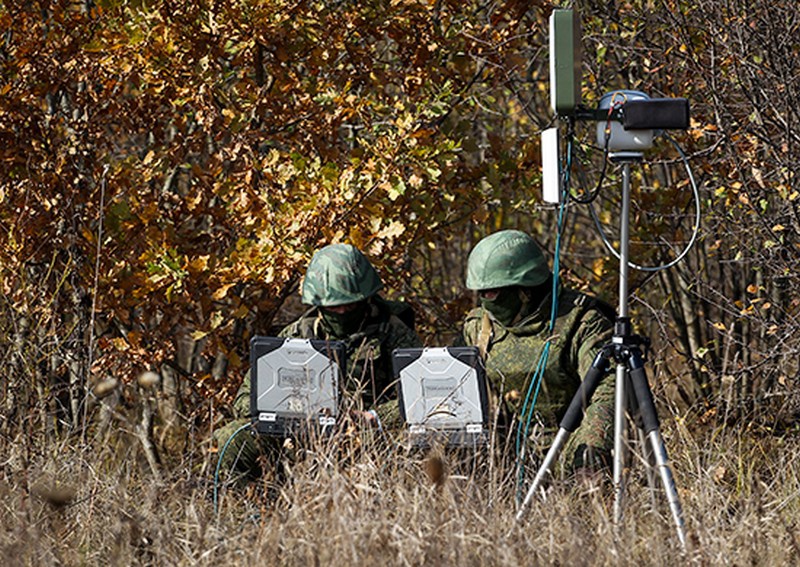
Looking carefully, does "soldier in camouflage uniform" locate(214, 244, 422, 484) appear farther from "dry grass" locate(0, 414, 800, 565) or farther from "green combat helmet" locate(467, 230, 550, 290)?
"green combat helmet" locate(467, 230, 550, 290)

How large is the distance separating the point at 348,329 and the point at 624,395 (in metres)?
1.54

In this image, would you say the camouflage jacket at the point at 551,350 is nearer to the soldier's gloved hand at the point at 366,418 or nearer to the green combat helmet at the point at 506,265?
the green combat helmet at the point at 506,265

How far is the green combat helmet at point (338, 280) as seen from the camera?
5480 mm

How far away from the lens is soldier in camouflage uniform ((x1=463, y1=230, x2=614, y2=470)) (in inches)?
211

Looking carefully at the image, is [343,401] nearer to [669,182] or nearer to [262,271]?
[262,271]

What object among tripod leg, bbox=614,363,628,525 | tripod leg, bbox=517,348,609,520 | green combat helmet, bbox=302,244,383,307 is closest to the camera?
tripod leg, bbox=614,363,628,525

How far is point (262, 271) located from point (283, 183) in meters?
0.42

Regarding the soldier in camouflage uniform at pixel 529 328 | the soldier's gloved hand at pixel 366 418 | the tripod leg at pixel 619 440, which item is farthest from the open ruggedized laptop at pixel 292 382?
the tripod leg at pixel 619 440

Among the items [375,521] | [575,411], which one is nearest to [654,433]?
[575,411]

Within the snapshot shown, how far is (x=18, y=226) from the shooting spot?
597cm

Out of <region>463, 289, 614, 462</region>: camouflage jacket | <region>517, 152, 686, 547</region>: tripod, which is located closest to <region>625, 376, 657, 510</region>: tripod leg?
<region>517, 152, 686, 547</region>: tripod

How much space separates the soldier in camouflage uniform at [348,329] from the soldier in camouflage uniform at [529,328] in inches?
14.9

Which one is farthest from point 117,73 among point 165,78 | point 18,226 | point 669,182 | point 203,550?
point 669,182

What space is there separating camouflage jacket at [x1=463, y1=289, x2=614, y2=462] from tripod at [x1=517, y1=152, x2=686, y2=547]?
76cm
